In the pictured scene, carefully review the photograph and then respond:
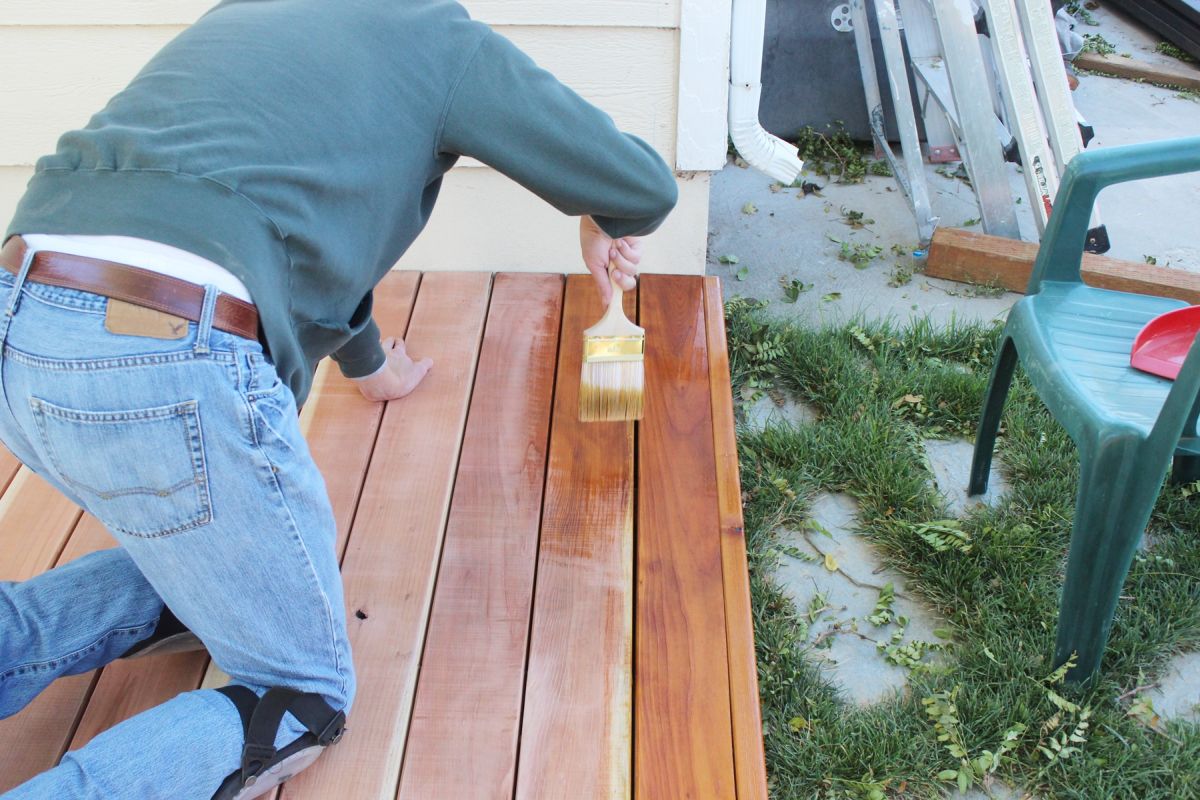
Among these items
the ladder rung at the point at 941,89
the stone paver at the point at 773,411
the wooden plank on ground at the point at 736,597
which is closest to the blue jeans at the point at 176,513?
the wooden plank on ground at the point at 736,597

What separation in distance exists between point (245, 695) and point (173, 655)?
34 cm

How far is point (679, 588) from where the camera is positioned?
65.7 inches

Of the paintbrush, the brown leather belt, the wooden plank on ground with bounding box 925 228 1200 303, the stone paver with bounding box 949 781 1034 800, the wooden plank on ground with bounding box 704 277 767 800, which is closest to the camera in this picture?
the brown leather belt

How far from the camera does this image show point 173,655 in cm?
161

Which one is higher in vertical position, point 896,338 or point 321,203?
point 321,203

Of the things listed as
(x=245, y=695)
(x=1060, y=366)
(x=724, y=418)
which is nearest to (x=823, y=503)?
(x=724, y=418)

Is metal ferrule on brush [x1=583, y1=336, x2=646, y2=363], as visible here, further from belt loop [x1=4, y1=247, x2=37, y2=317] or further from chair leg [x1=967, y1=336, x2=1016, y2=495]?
A: belt loop [x1=4, y1=247, x2=37, y2=317]

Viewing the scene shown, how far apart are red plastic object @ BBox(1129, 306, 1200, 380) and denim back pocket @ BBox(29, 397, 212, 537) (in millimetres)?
1555

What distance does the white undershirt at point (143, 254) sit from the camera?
105 centimetres

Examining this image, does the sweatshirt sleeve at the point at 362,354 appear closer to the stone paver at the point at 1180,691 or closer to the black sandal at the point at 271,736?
the black sandal at the point at 271,736

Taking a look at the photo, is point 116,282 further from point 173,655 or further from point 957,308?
point 957,308

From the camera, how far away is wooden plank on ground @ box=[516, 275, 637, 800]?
55.8 inches

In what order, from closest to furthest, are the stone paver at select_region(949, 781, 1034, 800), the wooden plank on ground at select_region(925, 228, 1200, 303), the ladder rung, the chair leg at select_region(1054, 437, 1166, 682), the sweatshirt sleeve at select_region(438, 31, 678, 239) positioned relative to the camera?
the sweatshirt sleeve at select_region(438, 31, 678, 239) < the chair leg at select_region(1054, 437, 1166, 682) < the stone paver at select_region(949, 781, 1034, 800) < the wooden plank on ground at select_region(925, 228, 1200, 303) < the ladder rung

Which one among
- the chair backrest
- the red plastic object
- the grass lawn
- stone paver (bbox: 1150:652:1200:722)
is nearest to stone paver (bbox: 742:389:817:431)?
the grass lawn
